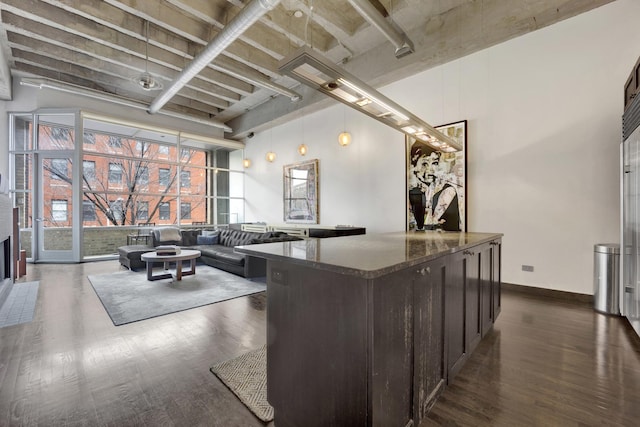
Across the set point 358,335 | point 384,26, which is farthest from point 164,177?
point 358,335

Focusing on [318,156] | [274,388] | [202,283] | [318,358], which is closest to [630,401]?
[318,358]

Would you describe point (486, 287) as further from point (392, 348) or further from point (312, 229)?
point (312, 229)

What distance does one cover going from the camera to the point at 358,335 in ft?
3.98

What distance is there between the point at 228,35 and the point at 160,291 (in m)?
3.92

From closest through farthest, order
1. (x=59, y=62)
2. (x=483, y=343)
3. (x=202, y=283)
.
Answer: (x=483, y=343), (x=202, y=283), (x=59, y=62)

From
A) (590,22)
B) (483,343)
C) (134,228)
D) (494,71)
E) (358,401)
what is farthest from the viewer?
(134,228)

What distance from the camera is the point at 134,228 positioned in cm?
775

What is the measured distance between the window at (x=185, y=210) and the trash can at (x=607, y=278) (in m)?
9.36

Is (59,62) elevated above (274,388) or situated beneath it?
elevated above

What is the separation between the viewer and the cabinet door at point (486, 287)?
2.48 metres

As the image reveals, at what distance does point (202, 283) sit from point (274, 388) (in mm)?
3546

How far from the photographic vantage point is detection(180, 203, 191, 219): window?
8676 mm

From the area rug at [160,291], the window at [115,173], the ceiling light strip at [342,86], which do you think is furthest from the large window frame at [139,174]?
the ceiling light strip at [342,86]

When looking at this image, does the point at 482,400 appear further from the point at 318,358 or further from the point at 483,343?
the point at 318,358
